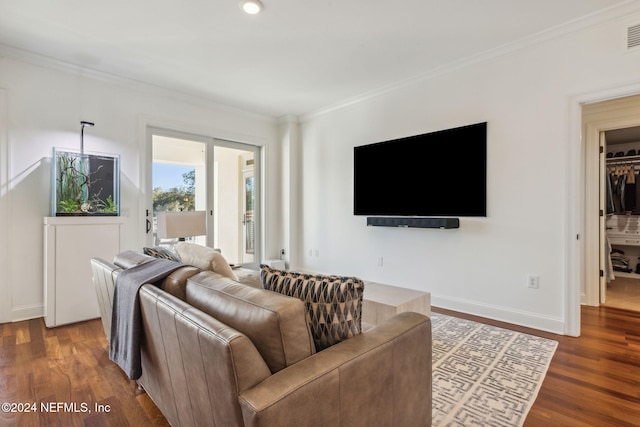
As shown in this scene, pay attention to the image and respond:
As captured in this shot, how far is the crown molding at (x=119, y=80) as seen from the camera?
10.5ft

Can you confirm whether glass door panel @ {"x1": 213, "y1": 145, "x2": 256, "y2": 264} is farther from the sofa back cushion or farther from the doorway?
the doorway

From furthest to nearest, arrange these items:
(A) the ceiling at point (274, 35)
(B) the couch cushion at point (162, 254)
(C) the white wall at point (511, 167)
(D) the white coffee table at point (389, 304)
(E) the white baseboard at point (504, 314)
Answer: (E) the white baseboard at point (504, 314) < (C) the white wall at point (511, 167) < (A) the ceiling at point (274, 35) < (D) the white coffee table at point (389, 304) < (B) the couch cushion at point (162, 254)

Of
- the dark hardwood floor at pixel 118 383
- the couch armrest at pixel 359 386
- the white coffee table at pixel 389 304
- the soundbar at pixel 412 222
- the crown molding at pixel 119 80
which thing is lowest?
the dark hardwood floor at pixel 118 383

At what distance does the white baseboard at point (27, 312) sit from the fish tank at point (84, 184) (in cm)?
100

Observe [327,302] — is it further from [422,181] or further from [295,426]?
[422,181]

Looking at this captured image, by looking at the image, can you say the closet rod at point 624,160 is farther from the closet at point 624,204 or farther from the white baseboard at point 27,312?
the white baseboard at point 27,312

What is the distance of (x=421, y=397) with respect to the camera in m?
1.43

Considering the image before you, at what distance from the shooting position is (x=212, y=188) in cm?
475

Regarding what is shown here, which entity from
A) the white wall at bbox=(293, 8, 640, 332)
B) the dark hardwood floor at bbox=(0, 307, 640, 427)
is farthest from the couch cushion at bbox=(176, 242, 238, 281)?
the white wall at bbox=(293, 8, 640, 332)

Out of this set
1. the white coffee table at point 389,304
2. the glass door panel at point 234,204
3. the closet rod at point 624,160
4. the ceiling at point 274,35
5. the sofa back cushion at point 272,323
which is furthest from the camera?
the closet rod at point 624,160

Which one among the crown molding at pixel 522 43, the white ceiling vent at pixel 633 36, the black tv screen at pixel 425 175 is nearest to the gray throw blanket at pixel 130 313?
the black tv screen at pixel 425 175

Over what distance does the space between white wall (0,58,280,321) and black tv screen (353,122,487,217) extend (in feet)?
9.34

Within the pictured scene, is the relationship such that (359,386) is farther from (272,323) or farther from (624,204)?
(624,204)

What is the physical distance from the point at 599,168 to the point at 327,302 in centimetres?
409
